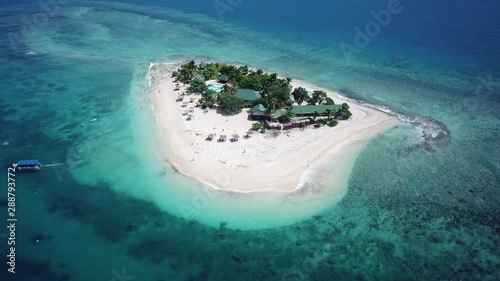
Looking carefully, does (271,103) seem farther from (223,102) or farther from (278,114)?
(223,102)

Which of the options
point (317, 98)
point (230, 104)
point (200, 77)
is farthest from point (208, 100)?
point (317, 98)

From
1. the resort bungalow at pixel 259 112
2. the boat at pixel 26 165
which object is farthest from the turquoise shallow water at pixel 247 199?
the resort bungalow at pixel 259 112

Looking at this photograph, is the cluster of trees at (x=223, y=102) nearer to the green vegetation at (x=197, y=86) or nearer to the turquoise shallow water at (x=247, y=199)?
the green vegetation at (x=197, y=86)

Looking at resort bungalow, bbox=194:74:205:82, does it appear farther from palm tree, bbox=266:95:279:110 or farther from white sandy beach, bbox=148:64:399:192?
palm tree, bbox=266:95:279:110

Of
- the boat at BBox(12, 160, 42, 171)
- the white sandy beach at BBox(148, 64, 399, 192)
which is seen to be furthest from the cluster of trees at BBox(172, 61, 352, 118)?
the boat at BBox(12, 160, 42, 171)

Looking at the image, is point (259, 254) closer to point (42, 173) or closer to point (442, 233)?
point (442, 233)

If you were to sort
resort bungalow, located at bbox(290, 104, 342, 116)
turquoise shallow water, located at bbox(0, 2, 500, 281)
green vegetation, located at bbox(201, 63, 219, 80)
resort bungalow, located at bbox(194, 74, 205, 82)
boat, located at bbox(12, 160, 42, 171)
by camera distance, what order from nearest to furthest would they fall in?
turquoise shallow water, located at bbox(0, 2, 500, 281)
boat, located at bbox(12, 160, 42, 171)
resort bungalow, located at bbox(290, 104, 342, 116)
resort bungalow, located at bbox(194, 74, 205, 82)
green vegetation, located at bbox(201, 63, 219, 80)
